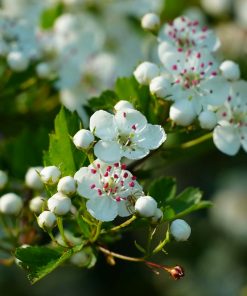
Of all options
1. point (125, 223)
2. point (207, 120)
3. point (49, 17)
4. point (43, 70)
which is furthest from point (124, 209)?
point (49, 17)

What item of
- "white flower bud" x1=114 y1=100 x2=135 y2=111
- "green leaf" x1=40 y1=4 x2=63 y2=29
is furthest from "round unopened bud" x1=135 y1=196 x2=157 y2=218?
"green leaf" x1=40 y1=4 x2=63 y2=29

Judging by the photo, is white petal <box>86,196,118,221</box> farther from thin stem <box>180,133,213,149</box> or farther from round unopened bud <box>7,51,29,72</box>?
round unopened bud <box>7,51,29,72</box>

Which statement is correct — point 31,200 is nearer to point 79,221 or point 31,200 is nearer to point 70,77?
point 79,221

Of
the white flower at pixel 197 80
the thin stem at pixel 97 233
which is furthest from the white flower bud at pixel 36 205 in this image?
the white flower at pixel 197 80

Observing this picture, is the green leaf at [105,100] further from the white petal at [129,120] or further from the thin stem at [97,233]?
the thin stem at [97,233]

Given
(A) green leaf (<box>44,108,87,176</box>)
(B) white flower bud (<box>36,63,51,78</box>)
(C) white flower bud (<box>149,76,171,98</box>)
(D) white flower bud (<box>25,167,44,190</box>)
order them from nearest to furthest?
(A) green leaf (<box>44,108,87,176</box>), (C) white flower bud (<box>149,76,171,98</box>), (D) white flower bud (<box>25,167,44,190</box>), (B) white flower bud (<box>36,63,51,78</box>)
